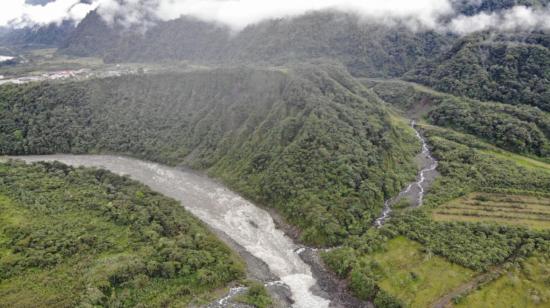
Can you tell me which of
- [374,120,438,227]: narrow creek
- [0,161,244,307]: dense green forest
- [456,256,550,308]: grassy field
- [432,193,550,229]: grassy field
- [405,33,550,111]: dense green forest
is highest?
[405,33,550,111]: dense green forest

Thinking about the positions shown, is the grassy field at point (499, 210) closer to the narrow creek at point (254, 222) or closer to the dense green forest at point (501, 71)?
the narrow creek at point (254, 222)

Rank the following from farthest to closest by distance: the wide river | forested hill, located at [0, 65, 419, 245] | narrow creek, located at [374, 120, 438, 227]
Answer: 1. forested hill, located at [0, 65, 419, 245]
2. narrow creek, located at [374, 120, 438, 227]
3. the wide river

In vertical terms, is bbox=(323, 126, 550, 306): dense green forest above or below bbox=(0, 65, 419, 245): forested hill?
below

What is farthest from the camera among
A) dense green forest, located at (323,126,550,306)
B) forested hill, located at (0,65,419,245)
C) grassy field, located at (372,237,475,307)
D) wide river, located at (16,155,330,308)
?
forested hill, located at (0,65,419,245)

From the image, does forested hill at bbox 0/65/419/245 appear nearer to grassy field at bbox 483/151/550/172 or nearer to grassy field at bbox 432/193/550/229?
grassy field at bbox 432/193/550/229

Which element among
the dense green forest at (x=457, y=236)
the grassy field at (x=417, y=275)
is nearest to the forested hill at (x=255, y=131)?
the dense green forest at (x=457, y=236)

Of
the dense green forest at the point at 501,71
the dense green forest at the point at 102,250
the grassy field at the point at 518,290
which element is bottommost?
the grassy field at the point at 518,290

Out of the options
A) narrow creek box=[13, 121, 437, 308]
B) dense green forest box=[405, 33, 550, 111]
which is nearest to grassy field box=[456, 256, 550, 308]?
narrow creek box=[13, 121, 437, 308]

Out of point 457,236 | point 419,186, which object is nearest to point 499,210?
point 457,236
